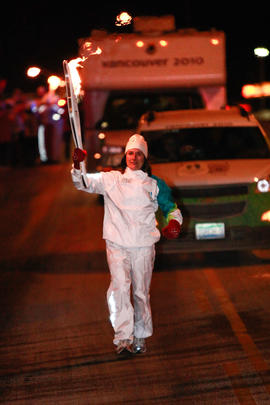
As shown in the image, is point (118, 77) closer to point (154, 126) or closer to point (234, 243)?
point (154, 126)

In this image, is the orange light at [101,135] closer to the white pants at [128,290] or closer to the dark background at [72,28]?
the white pants at [128,290]

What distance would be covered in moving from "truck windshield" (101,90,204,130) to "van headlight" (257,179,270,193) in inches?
238

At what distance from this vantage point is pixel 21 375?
21.0 feet

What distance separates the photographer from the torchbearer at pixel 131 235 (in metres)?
6.81

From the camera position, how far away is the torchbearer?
681 cm

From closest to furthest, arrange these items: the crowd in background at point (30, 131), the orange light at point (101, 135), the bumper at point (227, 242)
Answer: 1. the bumper at point (227, 242)
2. the orange light at point (101, 135)
3. the crowd in background at point (30, 131)

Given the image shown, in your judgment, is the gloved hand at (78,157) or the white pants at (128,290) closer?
the gloved hand at (78,157)

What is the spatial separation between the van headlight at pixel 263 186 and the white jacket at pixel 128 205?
3.53 metres

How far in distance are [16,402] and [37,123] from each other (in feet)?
65.5

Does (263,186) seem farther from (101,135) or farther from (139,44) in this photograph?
(139,44)

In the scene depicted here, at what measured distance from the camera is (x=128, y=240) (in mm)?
6797

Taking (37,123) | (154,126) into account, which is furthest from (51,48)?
(154,126)

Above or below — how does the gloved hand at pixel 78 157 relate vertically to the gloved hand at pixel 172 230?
above

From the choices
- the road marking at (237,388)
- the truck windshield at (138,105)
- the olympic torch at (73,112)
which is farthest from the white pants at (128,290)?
the truck windshield at (138,105)
